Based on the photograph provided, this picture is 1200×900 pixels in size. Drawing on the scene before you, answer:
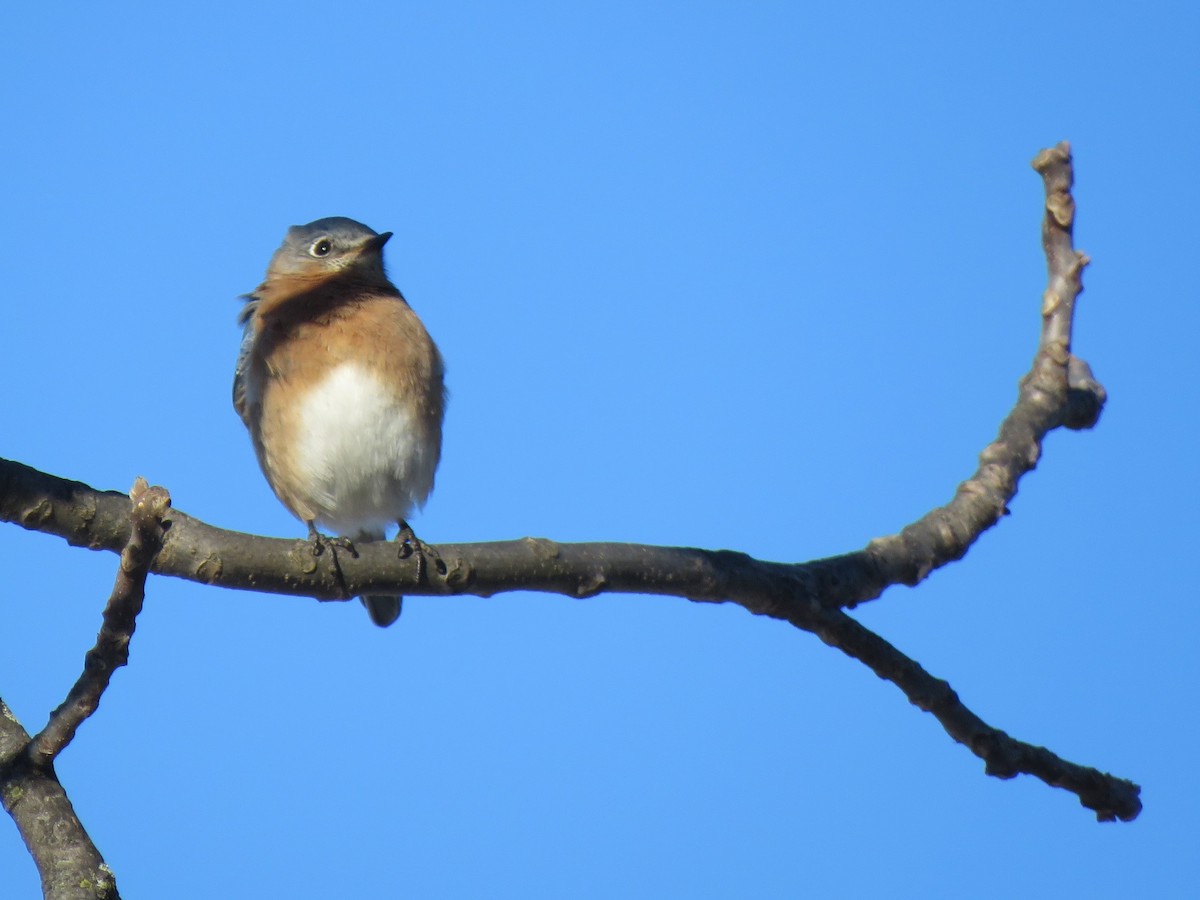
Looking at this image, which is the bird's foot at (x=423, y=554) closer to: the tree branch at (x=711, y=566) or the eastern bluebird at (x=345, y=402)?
the tree branch at (x=711, y=566)

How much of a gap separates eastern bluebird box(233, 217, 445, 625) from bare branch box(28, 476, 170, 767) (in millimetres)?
2799

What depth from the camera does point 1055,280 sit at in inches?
221

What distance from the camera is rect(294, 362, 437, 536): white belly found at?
614cm

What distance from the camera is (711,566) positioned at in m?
4.30

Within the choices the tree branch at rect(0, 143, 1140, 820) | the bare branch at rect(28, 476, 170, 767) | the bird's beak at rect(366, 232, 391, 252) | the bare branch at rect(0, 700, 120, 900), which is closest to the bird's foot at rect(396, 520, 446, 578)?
the tree branch at rect(0, 143, 1140, 820)

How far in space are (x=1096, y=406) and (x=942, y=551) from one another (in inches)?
57.1

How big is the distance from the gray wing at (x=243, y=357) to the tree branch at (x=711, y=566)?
3.18 meters

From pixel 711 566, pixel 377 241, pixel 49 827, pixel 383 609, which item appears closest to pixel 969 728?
pixel 711 566

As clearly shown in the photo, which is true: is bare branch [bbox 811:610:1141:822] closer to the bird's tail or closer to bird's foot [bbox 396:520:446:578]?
bird's foot [bbox 396:520:446:578]

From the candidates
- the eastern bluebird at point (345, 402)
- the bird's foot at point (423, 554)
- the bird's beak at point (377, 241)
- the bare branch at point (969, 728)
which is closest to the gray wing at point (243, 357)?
the eastern bluebird at point (345, 402)

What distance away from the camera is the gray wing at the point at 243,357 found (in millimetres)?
6996

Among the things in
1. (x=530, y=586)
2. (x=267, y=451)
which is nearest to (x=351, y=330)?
(x=267, y=451)

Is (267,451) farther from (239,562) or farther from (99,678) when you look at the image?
(99,678)

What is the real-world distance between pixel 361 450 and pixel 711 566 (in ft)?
8.46
